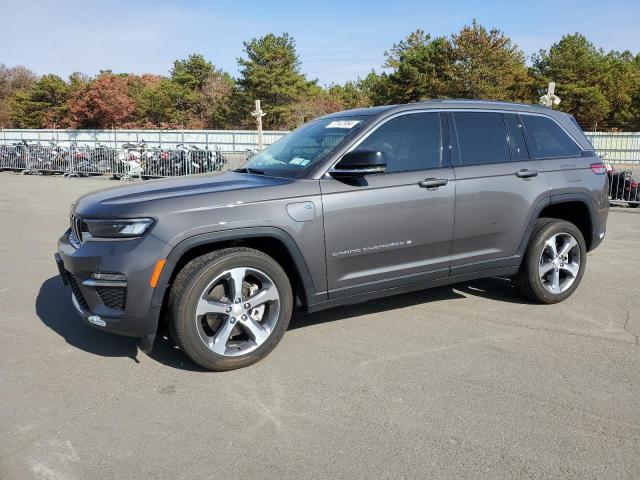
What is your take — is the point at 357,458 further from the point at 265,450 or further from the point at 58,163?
the point at 58,163

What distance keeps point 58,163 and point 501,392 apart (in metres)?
21.2

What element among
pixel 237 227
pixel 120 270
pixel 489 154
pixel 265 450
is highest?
pixel 489 154

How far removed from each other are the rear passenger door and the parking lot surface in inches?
23.3

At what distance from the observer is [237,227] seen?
3646 millimetres

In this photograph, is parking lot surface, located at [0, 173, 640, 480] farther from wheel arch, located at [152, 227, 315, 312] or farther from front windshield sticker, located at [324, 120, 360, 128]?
front windshield sticker, located at [324, 120, 360, 128]

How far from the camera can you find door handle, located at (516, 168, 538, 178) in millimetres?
4779

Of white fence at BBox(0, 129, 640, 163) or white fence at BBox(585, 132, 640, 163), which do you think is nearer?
white fence at BBox(585, 132, 640, 163)

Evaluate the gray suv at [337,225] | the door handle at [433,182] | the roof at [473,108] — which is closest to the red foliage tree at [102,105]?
the gray suv at [337,225]

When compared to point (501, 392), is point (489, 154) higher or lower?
higher

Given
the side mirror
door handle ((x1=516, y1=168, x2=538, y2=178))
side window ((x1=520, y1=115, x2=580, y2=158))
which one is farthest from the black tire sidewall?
the side mirror

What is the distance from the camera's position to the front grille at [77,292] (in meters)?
3.78

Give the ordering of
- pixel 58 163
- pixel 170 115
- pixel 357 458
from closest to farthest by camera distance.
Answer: pixel 357 458
pixel 58 163
pixel 170 115

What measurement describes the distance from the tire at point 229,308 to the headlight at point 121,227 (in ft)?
1.22

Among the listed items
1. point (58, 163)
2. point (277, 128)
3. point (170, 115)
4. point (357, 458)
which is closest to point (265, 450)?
point (357, 458)
